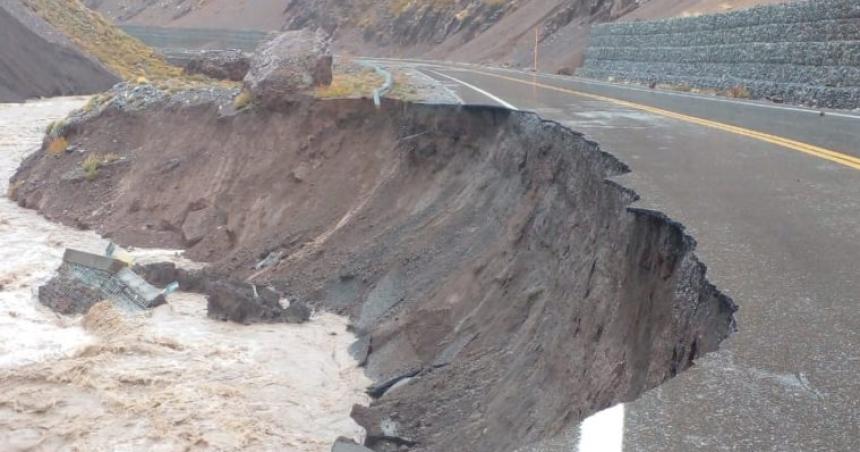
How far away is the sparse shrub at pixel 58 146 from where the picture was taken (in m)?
23.3

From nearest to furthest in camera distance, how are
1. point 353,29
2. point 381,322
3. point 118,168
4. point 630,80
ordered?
point 381,322 < point 118,168 < point 630,80 < point 353,29

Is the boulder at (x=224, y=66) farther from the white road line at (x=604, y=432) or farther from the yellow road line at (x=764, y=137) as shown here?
the white road line at (x=604, y=432)

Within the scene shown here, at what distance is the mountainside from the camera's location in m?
37.8

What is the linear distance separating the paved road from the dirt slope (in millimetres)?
29720

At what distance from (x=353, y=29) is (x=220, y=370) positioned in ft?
184

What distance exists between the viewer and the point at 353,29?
215 feet

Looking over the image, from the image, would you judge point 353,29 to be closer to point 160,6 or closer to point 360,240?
point 160,6

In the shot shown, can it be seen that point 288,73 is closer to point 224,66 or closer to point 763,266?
point 224,66

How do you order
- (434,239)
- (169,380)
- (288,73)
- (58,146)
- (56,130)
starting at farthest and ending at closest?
Result: (56,130)
(58,146)
(288,73)
(434,239)
(169,380)

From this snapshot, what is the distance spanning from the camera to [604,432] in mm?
3504

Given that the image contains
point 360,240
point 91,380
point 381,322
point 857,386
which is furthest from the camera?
point 360,240

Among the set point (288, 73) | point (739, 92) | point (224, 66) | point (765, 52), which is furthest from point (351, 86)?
point (765, 52)

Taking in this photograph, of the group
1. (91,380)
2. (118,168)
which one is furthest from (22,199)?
(91,380)

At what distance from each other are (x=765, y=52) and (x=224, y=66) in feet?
53.8
